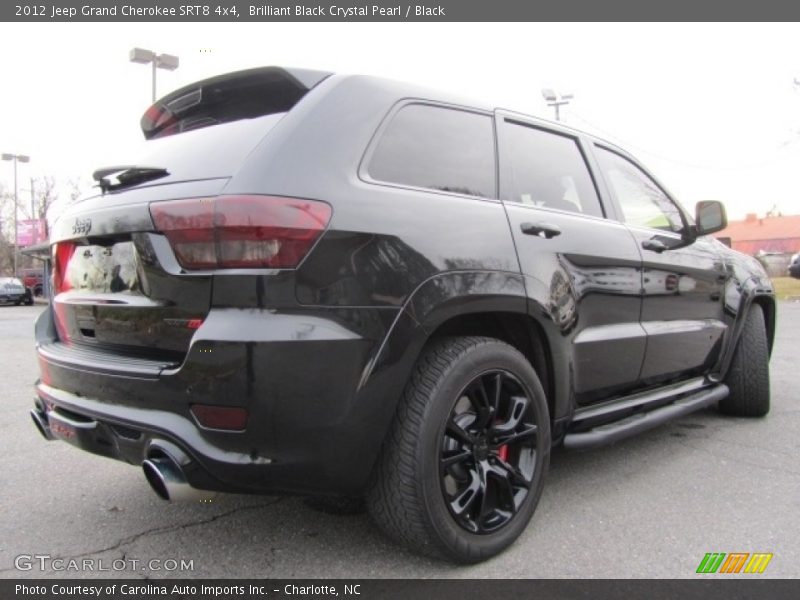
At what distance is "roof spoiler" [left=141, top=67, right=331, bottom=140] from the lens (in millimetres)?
2342

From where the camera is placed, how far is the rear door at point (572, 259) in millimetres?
2703

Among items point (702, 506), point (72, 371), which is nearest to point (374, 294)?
point (72, 371)

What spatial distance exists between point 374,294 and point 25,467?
2671 millimetres

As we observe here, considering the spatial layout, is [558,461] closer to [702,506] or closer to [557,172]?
[702,506]

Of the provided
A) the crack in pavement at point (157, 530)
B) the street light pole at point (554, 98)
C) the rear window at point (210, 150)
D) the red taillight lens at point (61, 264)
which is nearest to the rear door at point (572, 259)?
the rear window at point (210, 150)

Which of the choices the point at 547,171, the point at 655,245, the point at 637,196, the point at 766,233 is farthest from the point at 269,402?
the point at 766,233

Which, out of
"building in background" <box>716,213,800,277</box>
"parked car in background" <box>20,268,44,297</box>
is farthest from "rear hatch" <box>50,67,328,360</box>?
"building in background" <box>716,213,800,277</box>

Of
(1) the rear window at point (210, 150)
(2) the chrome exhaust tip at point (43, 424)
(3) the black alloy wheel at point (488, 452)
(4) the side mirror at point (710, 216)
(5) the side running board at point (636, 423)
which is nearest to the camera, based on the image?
(1) the rear window at point (210, 150)

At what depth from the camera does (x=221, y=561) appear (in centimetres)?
241

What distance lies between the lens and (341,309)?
201 centimetres

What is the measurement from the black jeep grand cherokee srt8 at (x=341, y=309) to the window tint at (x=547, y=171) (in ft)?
0.05

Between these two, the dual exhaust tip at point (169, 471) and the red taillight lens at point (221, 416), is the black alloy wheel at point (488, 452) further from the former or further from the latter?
the dual exhaust tip at point (169, 471)

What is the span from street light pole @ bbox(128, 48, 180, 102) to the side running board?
16.8 metres

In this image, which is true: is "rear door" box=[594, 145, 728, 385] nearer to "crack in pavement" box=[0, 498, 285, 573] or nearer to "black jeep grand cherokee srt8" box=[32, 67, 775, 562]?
"black jeep grand cherokee srt8" box=[32, 67, 775, 562]
